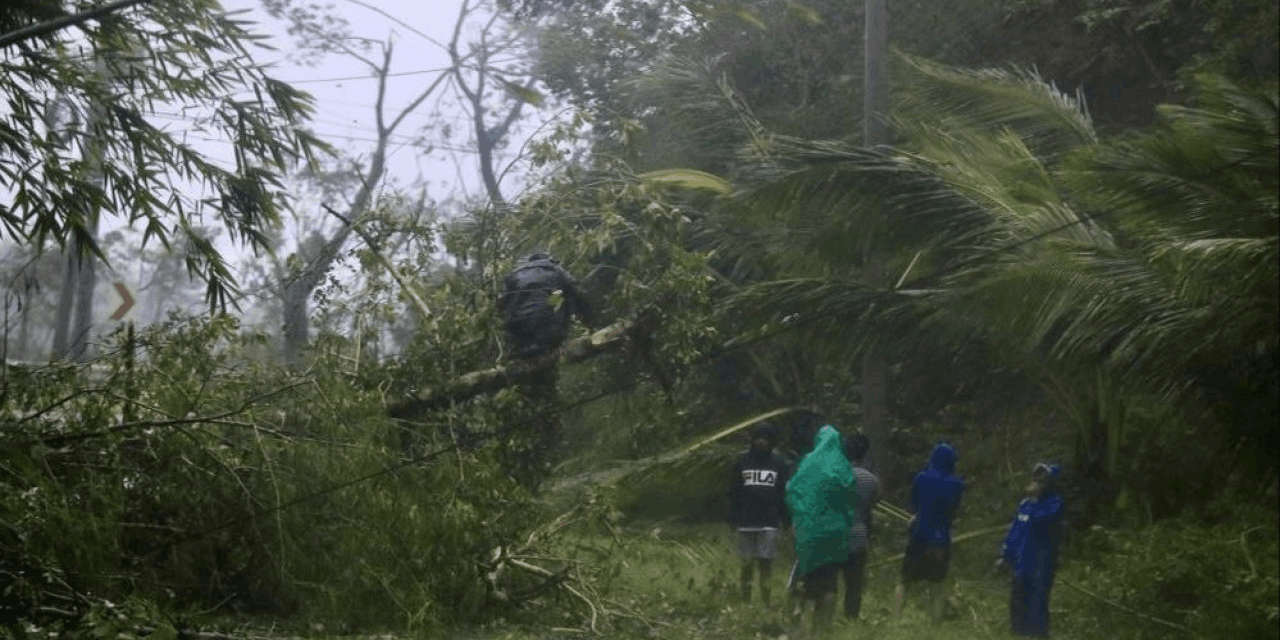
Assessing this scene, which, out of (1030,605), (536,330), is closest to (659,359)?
(536,330)

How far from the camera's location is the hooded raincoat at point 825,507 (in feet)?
38.8

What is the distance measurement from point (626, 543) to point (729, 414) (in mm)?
8104

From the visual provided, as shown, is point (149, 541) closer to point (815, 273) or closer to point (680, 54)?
point (815, 273)

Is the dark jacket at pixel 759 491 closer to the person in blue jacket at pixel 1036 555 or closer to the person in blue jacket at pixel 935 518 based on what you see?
the person in blue jacket at pixel 935 518

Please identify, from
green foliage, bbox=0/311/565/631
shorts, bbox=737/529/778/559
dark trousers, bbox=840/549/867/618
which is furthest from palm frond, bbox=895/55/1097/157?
green foliage, bbox=0/311/565/631

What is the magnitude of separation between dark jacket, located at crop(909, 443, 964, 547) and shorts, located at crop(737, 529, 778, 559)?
1.24 metres

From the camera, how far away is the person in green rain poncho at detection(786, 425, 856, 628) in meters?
11.8

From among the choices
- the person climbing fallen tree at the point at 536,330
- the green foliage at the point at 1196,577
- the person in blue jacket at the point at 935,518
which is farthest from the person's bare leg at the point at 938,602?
the person climbing fallen tree at the point at 536,330

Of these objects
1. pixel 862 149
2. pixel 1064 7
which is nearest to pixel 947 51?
pixel 1064 7

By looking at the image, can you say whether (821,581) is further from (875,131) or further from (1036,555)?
(875,131)

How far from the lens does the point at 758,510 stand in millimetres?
13602

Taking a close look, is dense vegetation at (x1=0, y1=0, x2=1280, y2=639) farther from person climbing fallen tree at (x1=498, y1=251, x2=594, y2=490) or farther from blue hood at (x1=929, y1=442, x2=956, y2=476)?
blue hood at (x1=929, y1=442, x2=956, y2=476)

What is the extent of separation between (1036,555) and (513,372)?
4362mm

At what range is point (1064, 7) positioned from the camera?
20.3m
